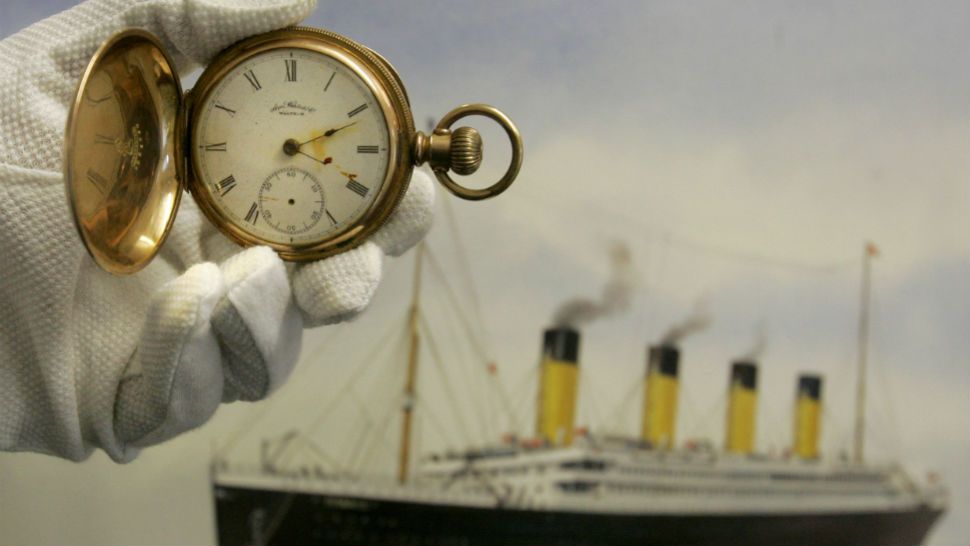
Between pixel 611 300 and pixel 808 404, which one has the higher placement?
pixel 611 300

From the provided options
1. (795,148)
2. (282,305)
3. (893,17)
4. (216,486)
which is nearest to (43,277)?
(282,305)

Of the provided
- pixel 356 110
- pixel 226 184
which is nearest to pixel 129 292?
pixel 226 184

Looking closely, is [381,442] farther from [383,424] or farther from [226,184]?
[226,184]

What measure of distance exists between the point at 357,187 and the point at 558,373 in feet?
2.83

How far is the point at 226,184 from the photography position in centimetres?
82

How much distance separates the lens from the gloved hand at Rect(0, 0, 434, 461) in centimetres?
78

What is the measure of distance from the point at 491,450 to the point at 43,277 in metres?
0.98

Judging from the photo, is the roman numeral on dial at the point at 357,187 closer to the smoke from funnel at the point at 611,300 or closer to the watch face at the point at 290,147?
the watch face at the point at 290,147

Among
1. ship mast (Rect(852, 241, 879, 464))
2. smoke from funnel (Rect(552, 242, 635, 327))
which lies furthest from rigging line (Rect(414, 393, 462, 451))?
ship mast (Rect(852, 241, 879, 464))

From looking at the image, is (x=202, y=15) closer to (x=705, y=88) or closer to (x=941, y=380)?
(x=705, y=88)

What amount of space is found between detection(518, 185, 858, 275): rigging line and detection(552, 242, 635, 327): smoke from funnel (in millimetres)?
45

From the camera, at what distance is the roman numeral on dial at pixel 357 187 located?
2.69 feet

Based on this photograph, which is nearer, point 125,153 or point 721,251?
point 125,153

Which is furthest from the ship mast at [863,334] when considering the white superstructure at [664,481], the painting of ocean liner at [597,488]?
the white superstructure at [664,481]
